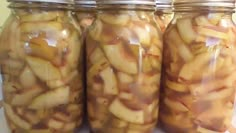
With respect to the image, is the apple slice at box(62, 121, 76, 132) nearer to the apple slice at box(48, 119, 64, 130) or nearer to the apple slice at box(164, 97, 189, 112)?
the apple slice at box(48, 119, 64, 130)

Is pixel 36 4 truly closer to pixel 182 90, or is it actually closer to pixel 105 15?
pixel 105 15

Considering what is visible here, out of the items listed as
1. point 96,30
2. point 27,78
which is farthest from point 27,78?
point 96,30

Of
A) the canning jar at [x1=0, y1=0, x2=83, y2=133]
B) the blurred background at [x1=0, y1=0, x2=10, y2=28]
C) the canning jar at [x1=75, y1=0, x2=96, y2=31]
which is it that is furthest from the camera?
the blurred background at [x1=0, y1=0, x2=10, y2=28]

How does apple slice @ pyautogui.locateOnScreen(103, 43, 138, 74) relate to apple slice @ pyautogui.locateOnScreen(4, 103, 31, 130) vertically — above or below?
above

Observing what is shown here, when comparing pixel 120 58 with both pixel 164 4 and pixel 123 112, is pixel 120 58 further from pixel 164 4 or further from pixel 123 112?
pixel 164 4

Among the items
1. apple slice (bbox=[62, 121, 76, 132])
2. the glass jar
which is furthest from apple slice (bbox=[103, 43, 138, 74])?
apple slice (bbox=[62, 121, 76, 132])

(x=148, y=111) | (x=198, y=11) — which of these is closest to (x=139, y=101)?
(x=148, y=111)

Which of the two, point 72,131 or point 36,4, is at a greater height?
point 36,4

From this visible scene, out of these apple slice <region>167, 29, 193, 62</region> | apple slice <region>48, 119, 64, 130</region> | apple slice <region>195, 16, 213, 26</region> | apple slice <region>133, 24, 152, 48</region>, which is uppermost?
apple slice <region>195, 16, 213, 26</region>
